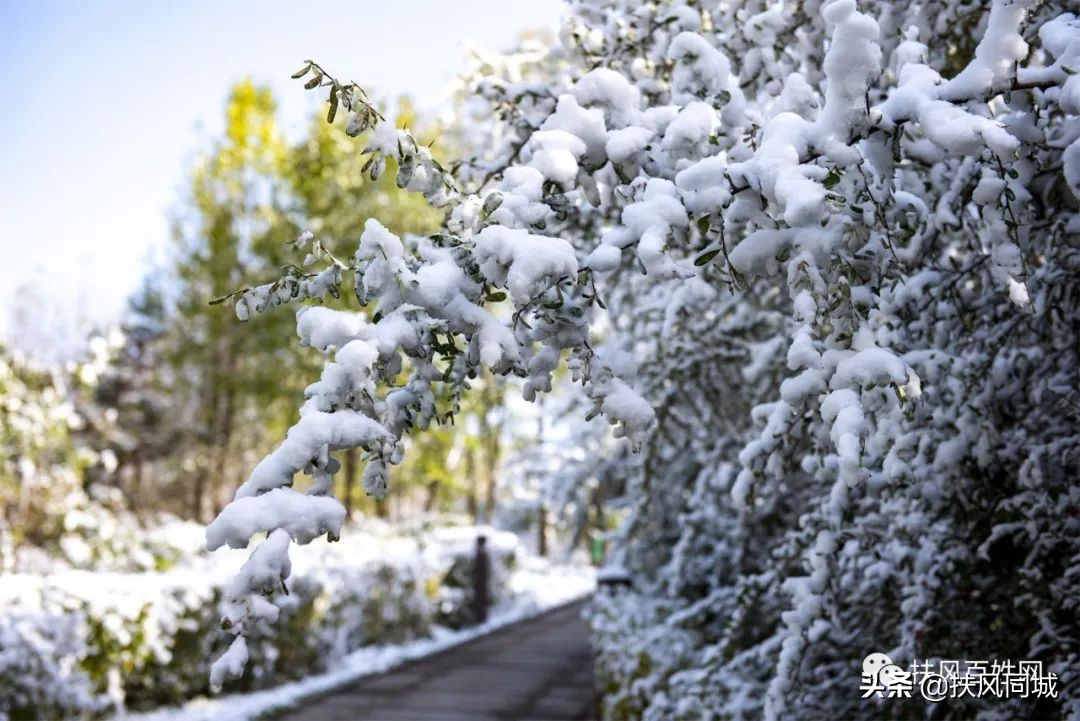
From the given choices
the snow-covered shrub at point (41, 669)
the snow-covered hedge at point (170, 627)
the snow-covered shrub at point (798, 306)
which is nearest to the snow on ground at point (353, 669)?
the snow-covered hedge at point (170, 627)

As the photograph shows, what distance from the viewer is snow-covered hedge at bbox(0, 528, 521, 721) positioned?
4.70 metres

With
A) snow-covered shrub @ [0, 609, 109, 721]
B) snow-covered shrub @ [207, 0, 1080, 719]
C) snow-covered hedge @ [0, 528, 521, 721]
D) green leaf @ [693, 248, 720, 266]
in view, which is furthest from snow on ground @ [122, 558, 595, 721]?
green leaf @ [693, 248, 720, 266]

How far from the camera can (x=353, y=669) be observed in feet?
24.6

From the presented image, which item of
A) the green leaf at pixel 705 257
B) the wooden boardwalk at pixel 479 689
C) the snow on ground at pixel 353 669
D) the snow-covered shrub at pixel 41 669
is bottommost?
the wooden boardwalk at pixel 479 689

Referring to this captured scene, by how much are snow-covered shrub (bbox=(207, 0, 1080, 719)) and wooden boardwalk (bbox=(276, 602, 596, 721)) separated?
2111 millimetres

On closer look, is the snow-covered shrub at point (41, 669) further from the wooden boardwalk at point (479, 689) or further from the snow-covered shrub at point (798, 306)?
the snow-covered shrub at point (798, 306)

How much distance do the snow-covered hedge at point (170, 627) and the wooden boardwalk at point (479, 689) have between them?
54 cm

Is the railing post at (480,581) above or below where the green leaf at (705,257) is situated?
below

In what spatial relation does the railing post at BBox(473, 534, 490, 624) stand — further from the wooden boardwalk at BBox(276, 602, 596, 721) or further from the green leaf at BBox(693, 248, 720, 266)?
the green leaf at BBox(693, 248, 720, 266)

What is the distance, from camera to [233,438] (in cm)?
2061

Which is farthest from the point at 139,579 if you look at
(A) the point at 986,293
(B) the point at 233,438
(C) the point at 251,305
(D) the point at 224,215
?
(B) the point at 233,438

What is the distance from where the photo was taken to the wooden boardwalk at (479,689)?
595 centimetres

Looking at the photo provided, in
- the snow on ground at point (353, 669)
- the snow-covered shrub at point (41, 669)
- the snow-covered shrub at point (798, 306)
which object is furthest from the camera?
the snow on ground at point (353, 669)

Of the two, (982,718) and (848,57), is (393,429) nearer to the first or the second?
(848,57)
